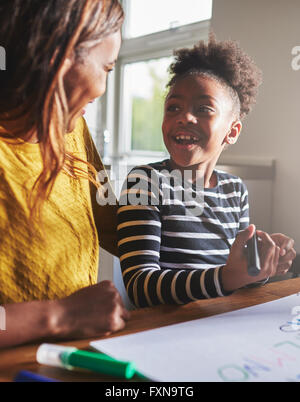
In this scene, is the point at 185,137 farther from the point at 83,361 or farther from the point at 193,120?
the point at 83,361

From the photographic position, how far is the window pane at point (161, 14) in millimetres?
2145

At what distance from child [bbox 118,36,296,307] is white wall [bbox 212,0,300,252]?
25.9 inches

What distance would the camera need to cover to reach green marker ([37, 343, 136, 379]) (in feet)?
1.26

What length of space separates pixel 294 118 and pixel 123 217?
1.04 meters

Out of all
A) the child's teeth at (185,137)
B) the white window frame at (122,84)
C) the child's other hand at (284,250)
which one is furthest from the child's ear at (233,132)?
the white window frame at (122,84)

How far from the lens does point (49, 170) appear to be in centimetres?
59

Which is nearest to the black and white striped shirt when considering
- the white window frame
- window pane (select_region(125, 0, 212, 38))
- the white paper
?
the white paper

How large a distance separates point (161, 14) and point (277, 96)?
1081 mm

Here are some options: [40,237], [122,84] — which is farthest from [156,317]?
[122,84]

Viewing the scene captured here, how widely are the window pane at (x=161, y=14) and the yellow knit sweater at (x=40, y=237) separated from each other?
5.08ft

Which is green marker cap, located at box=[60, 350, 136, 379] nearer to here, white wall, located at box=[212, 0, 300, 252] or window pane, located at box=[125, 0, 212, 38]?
white wall, located at box=[212, 0, 300, 252]

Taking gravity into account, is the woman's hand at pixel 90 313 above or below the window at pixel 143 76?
below

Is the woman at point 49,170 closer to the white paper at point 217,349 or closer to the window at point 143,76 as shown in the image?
the white paper at point 217,349
